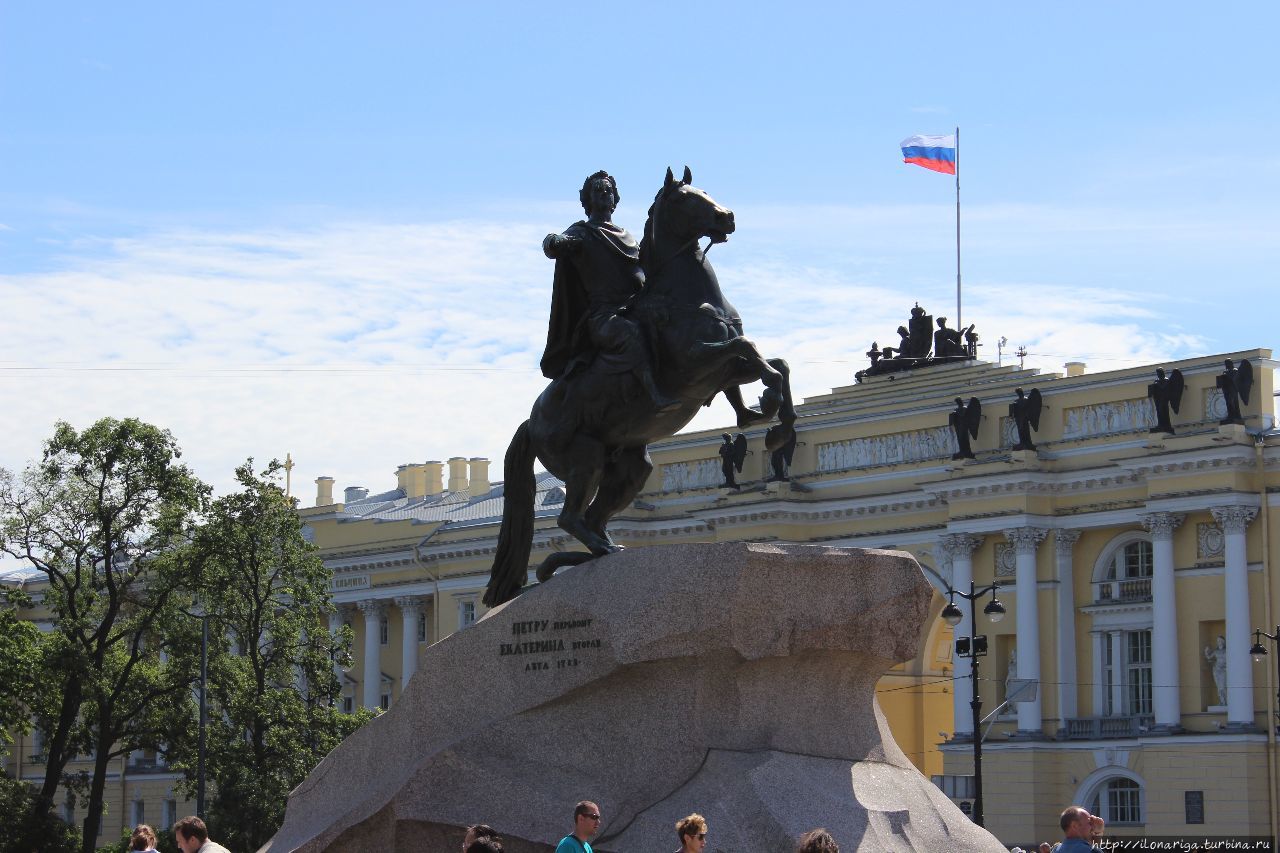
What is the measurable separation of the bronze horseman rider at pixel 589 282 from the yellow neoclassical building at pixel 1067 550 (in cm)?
3242

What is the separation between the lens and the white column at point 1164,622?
45.2 metres

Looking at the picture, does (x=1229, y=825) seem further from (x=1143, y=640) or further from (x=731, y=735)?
(x=731, y=735)

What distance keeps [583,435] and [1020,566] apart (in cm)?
3645

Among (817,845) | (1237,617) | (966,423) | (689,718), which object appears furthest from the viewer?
(966,423)

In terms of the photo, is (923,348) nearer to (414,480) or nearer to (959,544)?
(959,544)

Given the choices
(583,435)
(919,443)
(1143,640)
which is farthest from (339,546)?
(583,435)

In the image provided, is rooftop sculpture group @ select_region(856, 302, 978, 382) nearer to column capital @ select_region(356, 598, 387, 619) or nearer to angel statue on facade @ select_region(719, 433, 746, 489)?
angel statue on facade @ select_region(719, 433, 746, 489)

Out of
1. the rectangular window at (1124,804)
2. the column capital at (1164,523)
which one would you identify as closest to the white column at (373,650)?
the rectangular window at (1124,804)

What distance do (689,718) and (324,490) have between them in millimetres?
64621

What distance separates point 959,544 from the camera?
49.3m

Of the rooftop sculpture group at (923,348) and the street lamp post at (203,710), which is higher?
the rooftop sculpture group at (923,348)

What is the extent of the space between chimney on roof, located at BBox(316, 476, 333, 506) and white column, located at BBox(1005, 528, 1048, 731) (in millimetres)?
31934

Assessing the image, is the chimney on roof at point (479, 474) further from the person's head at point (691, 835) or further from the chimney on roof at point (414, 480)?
the person's head at point (691, 835)

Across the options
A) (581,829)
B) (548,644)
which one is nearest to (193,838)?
(581,829)
